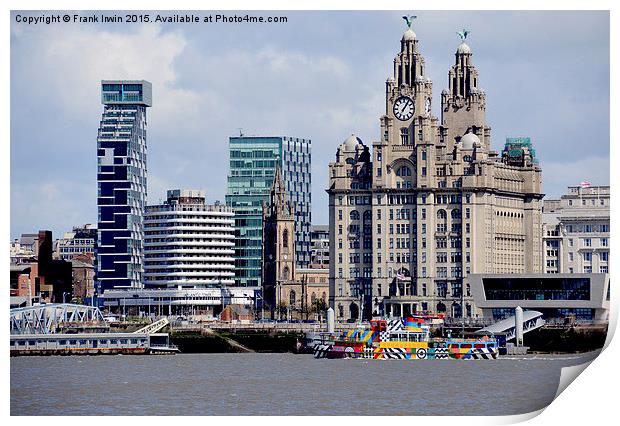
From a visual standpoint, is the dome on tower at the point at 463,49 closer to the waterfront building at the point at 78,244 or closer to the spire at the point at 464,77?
the spire at the point at 464,77

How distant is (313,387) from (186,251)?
88.1 metres

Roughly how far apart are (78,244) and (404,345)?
87.1 m

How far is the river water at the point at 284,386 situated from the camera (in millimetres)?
52844

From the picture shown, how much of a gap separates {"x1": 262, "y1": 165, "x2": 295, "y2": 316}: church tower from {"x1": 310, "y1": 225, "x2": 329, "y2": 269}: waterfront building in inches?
495

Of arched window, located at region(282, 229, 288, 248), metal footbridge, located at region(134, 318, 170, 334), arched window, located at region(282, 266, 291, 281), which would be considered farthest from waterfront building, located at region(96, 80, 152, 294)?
metal footbridge, located at region(134, 318, 170, 334)

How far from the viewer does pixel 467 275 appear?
117 meters

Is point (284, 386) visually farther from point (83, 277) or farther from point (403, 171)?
point (83, 277)

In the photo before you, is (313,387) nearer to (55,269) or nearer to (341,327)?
(341,327)

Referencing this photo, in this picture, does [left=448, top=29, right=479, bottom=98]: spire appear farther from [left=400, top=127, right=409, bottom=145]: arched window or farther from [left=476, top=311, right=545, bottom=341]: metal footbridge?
[left=476, top=311, right=545, bottom=341]: metal footbridge

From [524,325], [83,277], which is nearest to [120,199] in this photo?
[83,277]

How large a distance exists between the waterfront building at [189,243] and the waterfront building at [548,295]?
4761cm

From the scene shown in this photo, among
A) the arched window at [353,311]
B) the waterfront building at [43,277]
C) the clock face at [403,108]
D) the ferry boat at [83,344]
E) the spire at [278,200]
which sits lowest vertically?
the ferry boat at [83,344]

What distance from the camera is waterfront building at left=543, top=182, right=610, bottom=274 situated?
429 ft

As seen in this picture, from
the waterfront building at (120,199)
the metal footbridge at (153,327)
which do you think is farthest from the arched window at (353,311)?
the waterfront building at (120,199)
